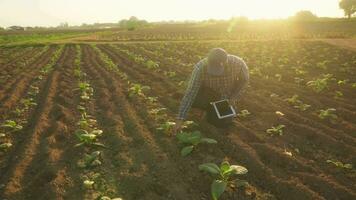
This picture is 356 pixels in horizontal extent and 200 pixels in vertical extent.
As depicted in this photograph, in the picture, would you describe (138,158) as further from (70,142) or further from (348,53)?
(348,53)

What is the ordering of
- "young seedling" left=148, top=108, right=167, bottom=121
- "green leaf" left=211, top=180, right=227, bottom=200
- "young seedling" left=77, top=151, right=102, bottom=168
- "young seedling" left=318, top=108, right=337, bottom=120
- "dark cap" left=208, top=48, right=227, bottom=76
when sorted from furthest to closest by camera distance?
"young seedling" left=148, top=108, right=167, bottom=121, "young seedling" left=318, top=108, right=337, bottom=120, "dark cap" left=208, top=48, right=227, bottom=76, "young seedling" left=77, top=151, right=102, bottom=168, "green leaf" left=211, top=180, right=227, bottom=200

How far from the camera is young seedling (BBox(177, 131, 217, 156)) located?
5.52m

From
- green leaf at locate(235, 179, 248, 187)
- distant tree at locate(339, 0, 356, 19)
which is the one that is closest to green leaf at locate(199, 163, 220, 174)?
green leaf at locate(235, 179, 248, 187)

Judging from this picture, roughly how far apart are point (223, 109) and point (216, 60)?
0.96 m

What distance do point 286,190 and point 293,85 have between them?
635 cm

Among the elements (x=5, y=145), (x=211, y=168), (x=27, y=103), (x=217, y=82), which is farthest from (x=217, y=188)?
(x=27, y=103)

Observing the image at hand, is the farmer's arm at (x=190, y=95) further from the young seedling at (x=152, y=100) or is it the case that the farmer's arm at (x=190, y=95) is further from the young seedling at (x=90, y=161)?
the young seedling at (x=152, y=100)

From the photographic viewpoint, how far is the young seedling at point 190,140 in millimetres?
5523

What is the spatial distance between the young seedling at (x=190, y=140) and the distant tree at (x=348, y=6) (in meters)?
Answer: 81.3

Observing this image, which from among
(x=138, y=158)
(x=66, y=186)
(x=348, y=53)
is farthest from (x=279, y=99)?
(x=348, y=53)

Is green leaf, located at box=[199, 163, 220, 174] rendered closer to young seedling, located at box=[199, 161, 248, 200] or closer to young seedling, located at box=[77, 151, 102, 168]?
young seedling, located at box=[199, 161, 248, 200]

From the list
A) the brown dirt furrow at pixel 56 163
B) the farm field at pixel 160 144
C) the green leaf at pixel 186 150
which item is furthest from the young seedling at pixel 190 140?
the brown dirt furrow at pixel 56 163

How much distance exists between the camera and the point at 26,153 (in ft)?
19.4

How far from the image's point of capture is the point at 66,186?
491cm
